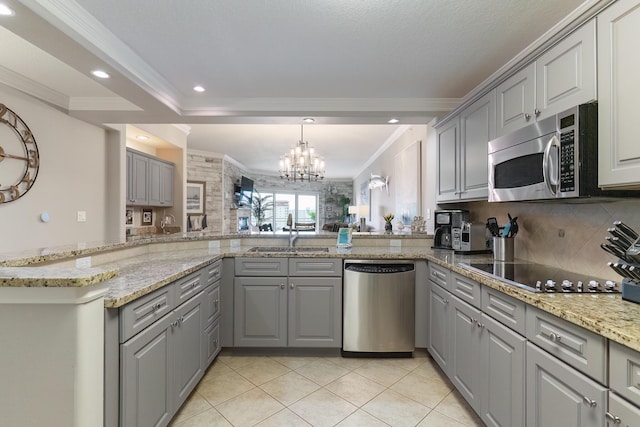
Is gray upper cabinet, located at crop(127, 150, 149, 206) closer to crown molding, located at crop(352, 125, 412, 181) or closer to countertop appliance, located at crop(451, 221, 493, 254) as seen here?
crown molding, located at crop(352, 125, 412, 181)

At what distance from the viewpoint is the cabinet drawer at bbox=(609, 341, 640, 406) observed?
2.88ft

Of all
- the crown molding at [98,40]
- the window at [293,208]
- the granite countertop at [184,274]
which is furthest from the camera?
the window at [293,208]

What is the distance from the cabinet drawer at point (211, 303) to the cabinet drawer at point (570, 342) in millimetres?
2035

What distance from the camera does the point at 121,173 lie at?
13.1 feet

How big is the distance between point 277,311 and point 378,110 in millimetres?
2174

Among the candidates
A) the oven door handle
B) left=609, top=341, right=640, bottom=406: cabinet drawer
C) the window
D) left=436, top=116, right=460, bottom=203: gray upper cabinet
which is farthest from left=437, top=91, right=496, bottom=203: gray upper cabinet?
the window

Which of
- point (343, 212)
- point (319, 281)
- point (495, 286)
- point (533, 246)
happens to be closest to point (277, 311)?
point (319, 281)

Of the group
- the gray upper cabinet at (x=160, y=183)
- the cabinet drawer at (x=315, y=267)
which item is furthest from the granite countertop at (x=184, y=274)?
the gray upper cabinet at (x=160, y=183)

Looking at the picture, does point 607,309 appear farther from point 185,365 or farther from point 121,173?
point 121,173

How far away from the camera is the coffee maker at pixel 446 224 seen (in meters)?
2.77

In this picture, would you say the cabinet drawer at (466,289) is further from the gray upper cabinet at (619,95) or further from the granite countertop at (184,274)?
the gray upper cabinet at (619,95)

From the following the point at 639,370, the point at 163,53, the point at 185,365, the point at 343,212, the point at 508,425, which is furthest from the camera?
the point at 343,212

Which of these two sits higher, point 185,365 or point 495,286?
point 495,286

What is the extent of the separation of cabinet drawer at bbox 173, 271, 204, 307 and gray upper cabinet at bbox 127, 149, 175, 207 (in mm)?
2930
